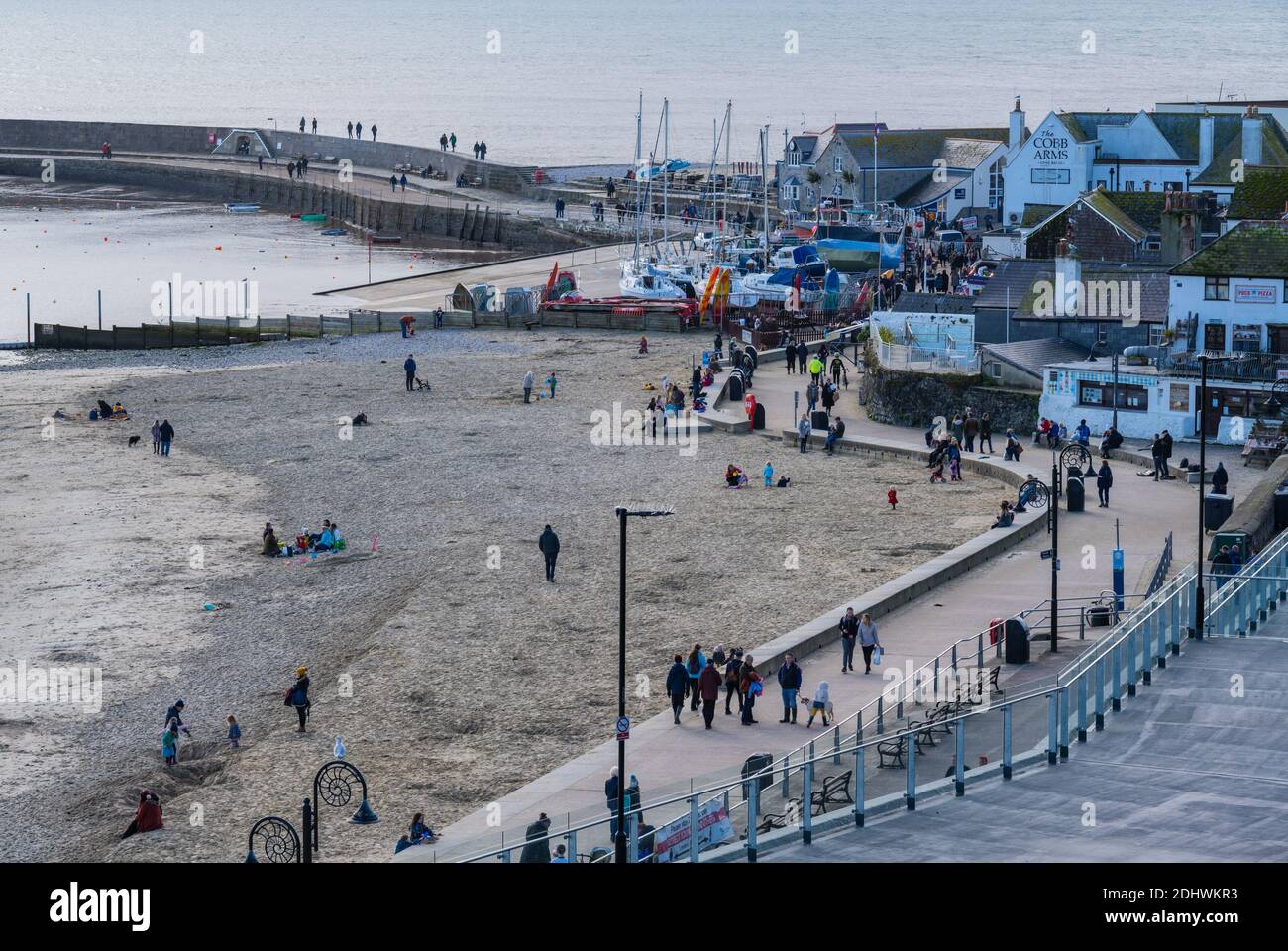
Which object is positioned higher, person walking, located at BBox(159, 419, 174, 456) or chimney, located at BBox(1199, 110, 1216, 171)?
chimney, located at BBox(1199, 110, 1216, 171)

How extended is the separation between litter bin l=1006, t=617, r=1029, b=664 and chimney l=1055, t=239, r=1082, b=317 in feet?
78.1

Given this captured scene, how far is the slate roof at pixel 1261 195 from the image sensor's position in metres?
50.9

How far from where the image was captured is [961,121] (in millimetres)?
162375

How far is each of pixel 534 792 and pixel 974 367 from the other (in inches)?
1040

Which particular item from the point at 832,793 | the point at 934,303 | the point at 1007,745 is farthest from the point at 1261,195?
the point at 832,793

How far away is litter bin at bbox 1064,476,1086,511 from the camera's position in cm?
3781

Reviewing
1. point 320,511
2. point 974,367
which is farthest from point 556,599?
point 974,367

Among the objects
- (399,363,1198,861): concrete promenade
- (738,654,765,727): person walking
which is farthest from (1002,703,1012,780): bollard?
(738,654,765,727): person walking

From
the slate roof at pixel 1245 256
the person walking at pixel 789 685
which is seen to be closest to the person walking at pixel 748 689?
the person walking at pixel 789 685

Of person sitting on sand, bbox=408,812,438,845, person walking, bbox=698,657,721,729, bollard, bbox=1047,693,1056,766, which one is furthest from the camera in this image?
person walking, bbox=698,657,721,729

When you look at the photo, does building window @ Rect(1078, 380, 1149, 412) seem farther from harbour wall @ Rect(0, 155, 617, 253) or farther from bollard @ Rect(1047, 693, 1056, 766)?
harbour wall @ Rect(0, 155, 617, 253)

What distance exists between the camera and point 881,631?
99.1 feet

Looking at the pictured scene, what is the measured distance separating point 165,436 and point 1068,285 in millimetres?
22370

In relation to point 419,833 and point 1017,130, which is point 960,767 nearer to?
point 419,833
